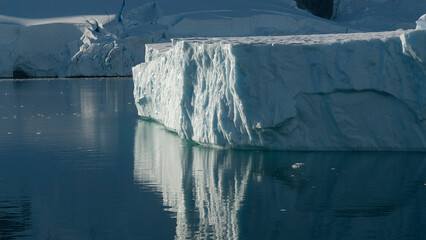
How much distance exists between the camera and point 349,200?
7.00 m

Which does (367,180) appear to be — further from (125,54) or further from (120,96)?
(125,54)

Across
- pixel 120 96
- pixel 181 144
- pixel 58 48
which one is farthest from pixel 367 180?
pixel 58 48

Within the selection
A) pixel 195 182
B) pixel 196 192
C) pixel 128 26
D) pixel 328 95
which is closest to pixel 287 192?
pixel 196 192

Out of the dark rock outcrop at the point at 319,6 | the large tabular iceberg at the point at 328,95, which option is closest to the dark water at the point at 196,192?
the large tabular iceberg at the point at 328,95

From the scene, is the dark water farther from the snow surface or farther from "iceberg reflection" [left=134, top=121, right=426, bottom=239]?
the snow surface

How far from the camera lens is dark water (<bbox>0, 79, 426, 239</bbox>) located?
5.97 meters

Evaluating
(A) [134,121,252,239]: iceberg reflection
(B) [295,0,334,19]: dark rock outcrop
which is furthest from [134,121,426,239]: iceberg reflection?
(B) [295,0,334,19]: dark rock outcrop

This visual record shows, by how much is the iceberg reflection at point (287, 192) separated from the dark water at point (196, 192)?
0.04 ft

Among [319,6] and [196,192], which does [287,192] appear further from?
[319,6]

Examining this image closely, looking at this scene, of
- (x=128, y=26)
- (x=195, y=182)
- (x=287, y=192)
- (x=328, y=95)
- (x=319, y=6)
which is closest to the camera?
(x=287, y=192)

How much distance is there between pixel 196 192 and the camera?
7523mm

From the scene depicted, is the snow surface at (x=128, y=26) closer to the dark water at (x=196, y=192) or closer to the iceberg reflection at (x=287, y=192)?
the dark water at (x=196, y=192)

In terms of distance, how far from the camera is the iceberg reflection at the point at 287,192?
234 inches

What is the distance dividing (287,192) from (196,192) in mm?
998
